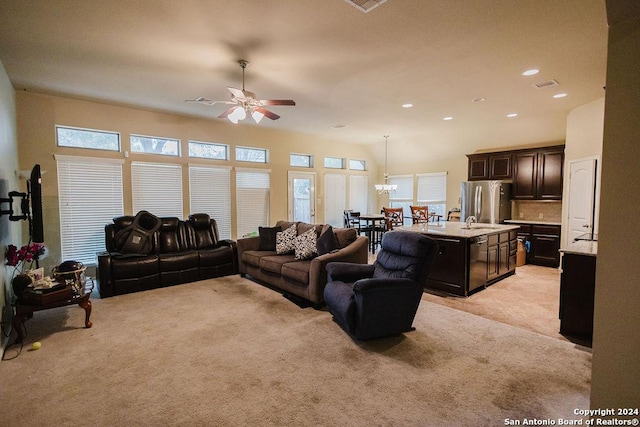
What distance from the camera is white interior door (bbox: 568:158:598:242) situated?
496 centimetres

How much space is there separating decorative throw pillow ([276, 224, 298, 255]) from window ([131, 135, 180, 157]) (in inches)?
114

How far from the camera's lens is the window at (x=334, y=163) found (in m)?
8.75

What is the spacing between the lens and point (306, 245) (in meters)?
4.55

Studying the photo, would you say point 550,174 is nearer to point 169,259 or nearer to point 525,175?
point 525,175

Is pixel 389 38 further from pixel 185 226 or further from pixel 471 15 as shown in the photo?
pixel 185 226

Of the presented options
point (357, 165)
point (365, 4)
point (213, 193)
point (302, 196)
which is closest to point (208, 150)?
point (213, 193)

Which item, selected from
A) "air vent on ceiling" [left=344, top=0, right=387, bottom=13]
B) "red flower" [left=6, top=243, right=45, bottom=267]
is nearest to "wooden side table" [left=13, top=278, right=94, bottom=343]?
"red flower" [left=6, top=243, right=45, bottom=267]

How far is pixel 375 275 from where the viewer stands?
3.58 meters

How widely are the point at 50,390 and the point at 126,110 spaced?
4.76 m

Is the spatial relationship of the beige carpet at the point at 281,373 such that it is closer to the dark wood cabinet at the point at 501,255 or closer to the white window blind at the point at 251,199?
the dark wood cabinet at the point at 501,255

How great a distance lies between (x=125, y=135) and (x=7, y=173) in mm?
2216

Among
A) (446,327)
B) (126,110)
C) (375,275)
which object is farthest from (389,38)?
(126,110)

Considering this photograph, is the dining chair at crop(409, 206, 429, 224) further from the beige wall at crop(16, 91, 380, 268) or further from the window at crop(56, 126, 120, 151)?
the window at crop(56, 126, 120, 151)

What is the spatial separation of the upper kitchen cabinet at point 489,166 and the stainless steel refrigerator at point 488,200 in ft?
1.09
